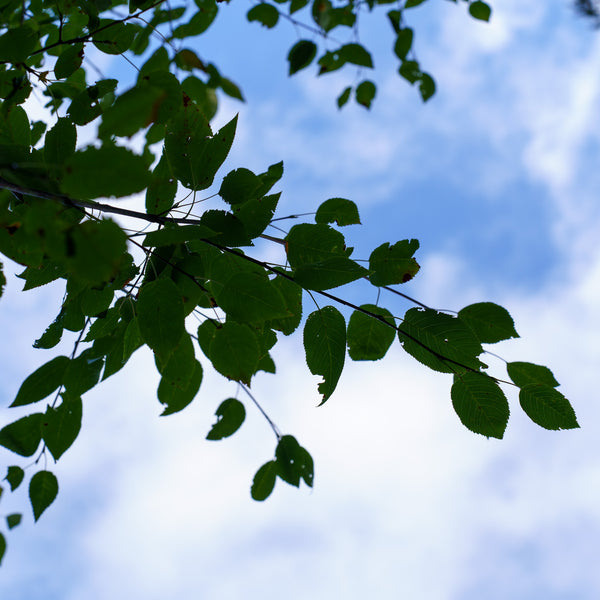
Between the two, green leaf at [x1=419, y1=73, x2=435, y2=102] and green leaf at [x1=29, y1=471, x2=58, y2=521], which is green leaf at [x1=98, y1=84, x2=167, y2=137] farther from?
green leaf at [x1=419, y1=73, x2=435, y2=102]

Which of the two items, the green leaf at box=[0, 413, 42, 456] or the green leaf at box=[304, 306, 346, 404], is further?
the green leaf at box=[0, 413, 42, 456]

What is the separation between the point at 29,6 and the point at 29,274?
123cm

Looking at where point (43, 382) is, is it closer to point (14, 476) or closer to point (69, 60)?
point (14, 476)

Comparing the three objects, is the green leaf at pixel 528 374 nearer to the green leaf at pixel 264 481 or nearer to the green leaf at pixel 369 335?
the green leaf at pixel 369 335

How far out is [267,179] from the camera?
1.28m

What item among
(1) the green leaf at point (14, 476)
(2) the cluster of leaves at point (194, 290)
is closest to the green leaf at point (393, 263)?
(2) the cluster of leaves at point (194, 290)

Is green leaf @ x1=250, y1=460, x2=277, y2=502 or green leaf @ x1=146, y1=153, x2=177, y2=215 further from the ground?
green leaf @ x1=146, y1=153, x2=177, y2=215

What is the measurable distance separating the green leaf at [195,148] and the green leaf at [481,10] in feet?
6.95

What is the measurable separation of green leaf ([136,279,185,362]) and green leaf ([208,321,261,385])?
0.49 ft

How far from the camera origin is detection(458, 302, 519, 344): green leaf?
3.77 ft

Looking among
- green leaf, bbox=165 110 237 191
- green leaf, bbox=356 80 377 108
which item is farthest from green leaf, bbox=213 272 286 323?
green leaf, bbox=356 80 377 108

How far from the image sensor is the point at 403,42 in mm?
2439

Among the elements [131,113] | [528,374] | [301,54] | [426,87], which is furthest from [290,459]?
[426,87]

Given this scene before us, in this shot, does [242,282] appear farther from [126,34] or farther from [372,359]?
[126,34]
